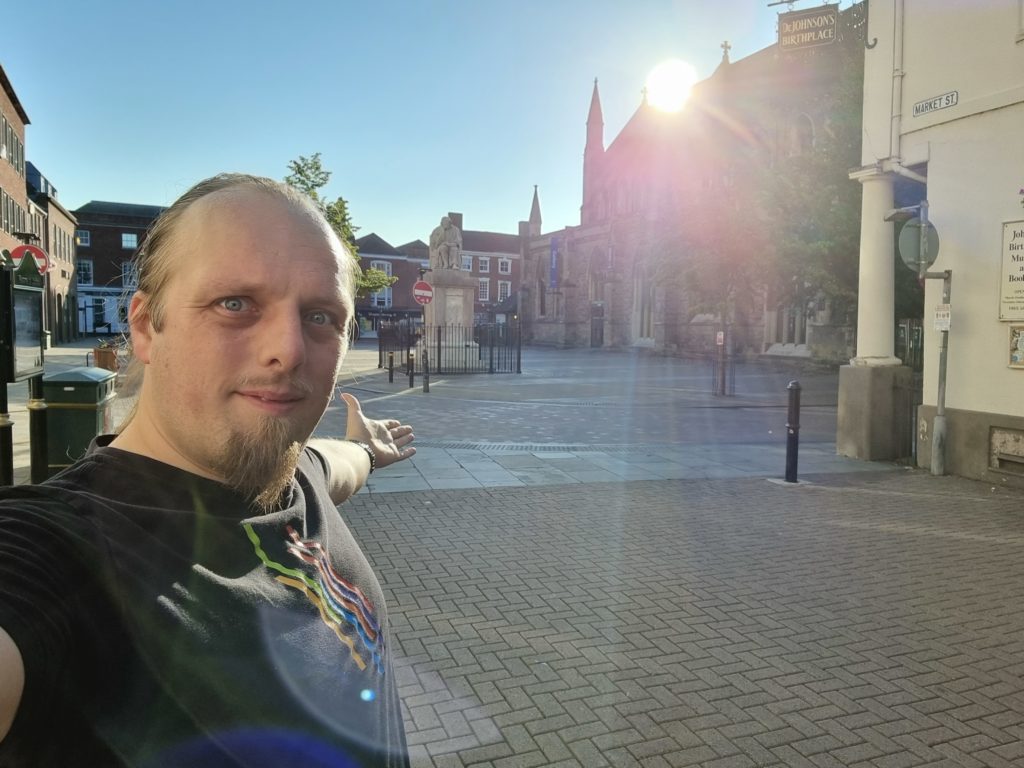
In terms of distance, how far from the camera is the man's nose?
114 centimetres

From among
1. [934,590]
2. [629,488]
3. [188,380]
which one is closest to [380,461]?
[188,380]

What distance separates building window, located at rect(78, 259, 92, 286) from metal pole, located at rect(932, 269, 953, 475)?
218ft

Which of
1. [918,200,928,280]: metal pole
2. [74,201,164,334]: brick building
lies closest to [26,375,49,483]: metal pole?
[918,200,928,280]: metal pole

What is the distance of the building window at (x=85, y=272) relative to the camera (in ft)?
199

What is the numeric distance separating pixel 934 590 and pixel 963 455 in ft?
14.5

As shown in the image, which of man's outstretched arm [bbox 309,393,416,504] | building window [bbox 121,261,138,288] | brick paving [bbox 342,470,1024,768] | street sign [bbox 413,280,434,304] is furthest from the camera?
street sign [bbox 413,280,434,304]

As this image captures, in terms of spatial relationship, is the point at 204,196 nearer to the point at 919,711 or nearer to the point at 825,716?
the point at 825,716

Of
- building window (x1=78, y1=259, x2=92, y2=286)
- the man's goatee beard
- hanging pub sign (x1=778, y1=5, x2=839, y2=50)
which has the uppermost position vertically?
hanging pub sign (x1=778, y1=5, x2=839, y2=50)

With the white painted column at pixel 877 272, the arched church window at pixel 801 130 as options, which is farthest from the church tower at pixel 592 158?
the white painted column at pixel 877 272

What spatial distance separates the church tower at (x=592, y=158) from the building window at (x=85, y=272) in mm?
42244

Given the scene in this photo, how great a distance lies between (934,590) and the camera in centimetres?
A: 473

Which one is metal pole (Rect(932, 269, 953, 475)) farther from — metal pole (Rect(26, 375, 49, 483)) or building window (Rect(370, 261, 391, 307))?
building window (Rect(370, 261, 391, 307))

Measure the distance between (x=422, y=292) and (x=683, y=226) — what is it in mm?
7903

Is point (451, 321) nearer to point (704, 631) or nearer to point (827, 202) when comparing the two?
point (827, 202)
